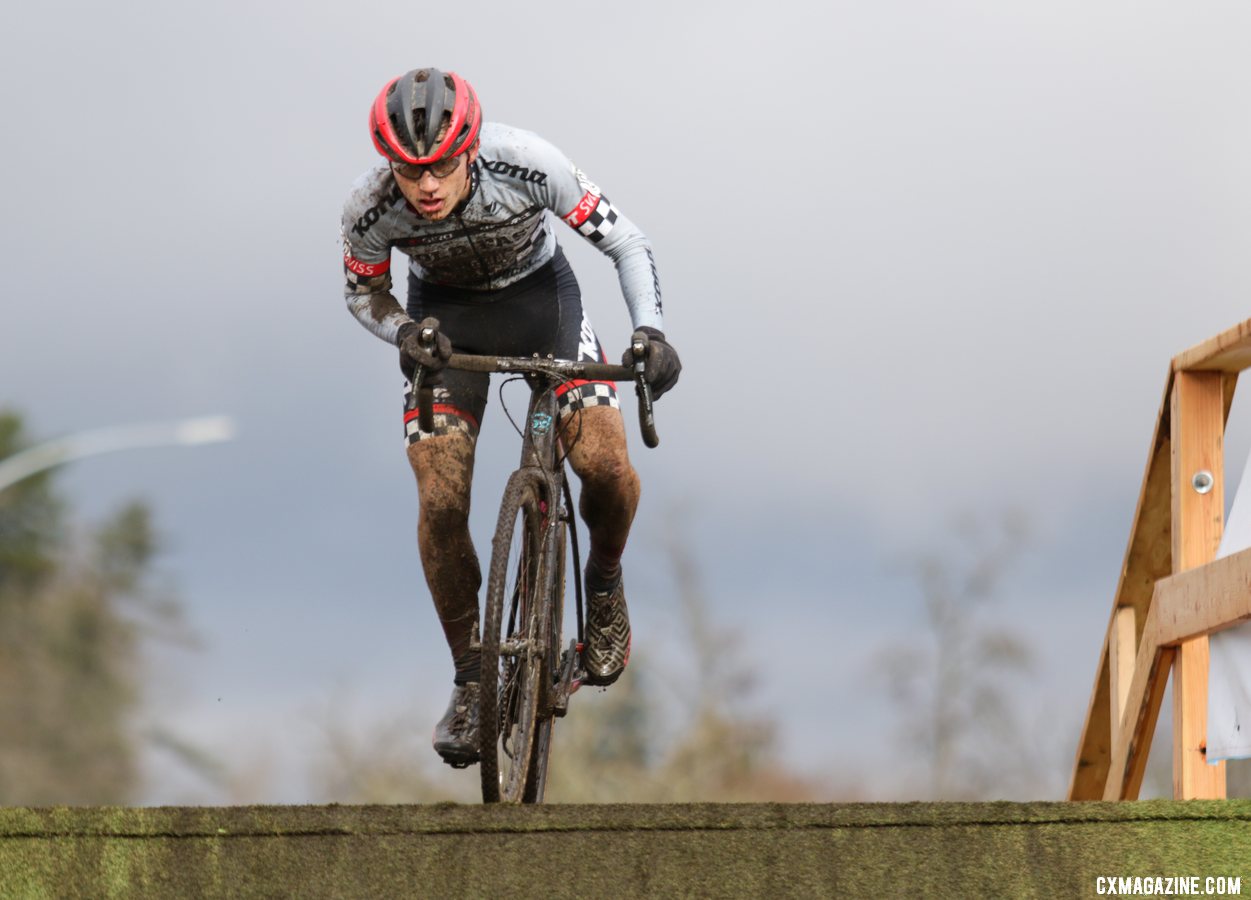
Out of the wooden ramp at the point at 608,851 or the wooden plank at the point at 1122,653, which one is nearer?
the wooden ramp at the point at 608,851

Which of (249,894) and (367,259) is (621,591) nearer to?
(367,259)

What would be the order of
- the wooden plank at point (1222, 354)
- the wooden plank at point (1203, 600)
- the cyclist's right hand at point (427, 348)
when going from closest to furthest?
the wooden plank at point (1203, 600)
the wooden plank at point (1222, 354)
the cyclist's right hand at point (427, 348)

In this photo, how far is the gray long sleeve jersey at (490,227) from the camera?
6426 mm

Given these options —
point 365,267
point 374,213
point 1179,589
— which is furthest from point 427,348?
point 1179,589

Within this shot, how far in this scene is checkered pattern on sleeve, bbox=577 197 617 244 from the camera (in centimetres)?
656

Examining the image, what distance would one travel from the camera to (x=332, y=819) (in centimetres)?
413

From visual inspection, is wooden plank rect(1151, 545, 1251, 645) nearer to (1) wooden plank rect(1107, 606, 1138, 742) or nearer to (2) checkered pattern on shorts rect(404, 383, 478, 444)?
(1) wooden plank rect(1107, 606, 1138, 742)

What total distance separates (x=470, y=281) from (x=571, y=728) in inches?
1066

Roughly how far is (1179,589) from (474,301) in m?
2.73

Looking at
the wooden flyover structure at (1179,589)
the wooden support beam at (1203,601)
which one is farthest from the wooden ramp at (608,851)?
the wooden flyover structure at (1179,589)

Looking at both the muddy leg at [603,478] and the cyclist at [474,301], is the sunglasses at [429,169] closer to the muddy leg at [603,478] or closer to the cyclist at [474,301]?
→ the cyclist at [474,301]

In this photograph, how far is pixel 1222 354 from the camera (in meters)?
5.95

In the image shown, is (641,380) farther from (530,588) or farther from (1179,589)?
(1179,589)

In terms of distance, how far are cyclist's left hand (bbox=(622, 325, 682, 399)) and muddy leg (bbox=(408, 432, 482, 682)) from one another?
83 cm
